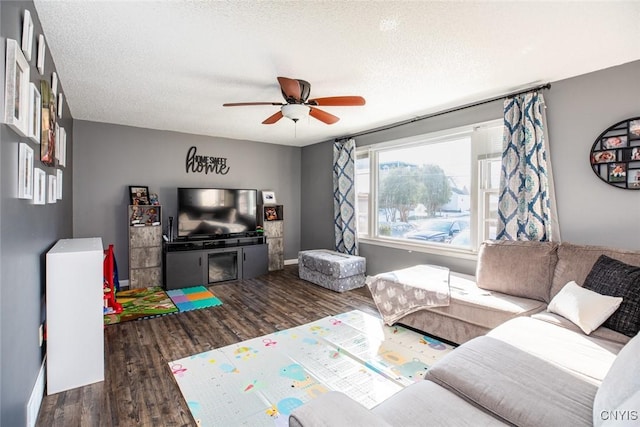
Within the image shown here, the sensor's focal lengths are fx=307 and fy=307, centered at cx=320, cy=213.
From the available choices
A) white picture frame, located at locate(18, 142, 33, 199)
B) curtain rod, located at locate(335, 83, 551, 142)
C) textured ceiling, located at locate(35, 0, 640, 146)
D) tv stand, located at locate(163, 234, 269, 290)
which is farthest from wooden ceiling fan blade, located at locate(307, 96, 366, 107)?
tv stand, located at locate(163, 234, 269, 290)

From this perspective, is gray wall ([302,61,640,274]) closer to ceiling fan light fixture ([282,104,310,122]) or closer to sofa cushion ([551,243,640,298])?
sofa cushion ([551,243,640,298])

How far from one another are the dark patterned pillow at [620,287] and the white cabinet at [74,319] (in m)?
3.57

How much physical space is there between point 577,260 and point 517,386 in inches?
67.3

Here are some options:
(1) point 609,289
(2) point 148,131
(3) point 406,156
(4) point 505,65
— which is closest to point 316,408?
(1) point 609,289

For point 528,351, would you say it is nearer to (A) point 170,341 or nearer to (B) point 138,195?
(A) point 170,341

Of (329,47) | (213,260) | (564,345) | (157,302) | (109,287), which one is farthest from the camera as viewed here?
(213,260)

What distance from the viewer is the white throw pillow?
2031mm

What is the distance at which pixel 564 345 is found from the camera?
187cm

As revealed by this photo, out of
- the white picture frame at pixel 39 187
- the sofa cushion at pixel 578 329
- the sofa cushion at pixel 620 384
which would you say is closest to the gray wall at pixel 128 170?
the white picture frame at pixel 39 187

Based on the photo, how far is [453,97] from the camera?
339 centimetres

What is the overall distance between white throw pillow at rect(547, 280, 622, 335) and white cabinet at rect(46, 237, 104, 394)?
3.38m

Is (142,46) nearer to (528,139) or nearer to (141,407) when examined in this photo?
(141,407)

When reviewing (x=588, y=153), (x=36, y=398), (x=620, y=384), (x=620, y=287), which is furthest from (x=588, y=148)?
(x=36, y=398)

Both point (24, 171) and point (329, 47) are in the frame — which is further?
point (329, 47)
